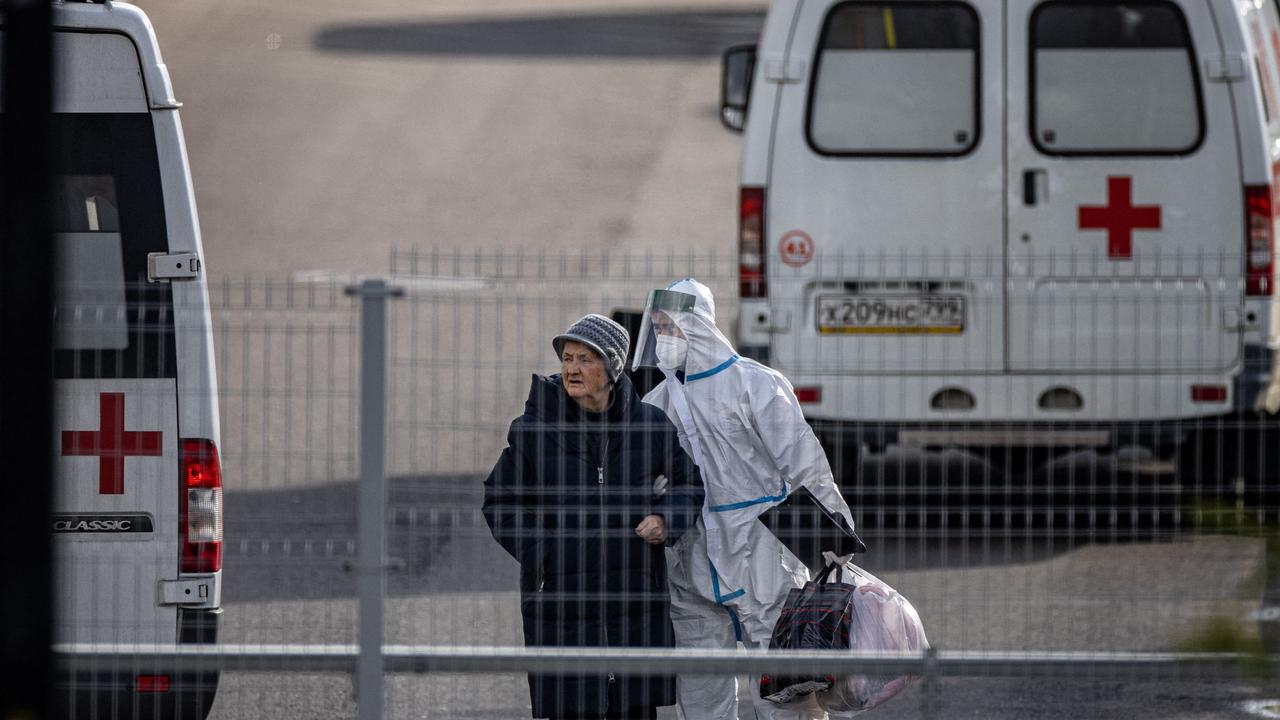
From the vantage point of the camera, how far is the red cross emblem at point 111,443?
4.82 m

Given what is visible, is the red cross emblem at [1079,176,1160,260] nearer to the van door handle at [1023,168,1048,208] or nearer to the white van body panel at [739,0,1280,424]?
the white van body panel at [739,0,1280,424]

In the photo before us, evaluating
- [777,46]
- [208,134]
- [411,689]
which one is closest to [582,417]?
[411,689]

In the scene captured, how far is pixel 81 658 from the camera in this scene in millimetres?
4137

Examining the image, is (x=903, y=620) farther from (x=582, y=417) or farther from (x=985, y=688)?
(x=985, y=688)

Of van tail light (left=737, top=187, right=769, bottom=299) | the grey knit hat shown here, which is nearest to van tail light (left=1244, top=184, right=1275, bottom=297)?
van tail light (left=737, top=187, right=769, bottom=299)

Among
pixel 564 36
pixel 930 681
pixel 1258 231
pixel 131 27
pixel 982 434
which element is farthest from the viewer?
pixel 564 36

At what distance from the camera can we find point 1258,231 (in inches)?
321

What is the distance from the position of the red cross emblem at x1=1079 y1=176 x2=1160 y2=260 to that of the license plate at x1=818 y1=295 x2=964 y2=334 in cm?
74

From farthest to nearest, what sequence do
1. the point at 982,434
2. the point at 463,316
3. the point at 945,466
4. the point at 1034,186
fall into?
the point at 463,316 < the point at 1034,186 < the point at 982,434 < the point at 945,466

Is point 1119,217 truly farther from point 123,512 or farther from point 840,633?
point 123,512

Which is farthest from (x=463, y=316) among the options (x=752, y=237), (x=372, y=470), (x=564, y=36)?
(x=564, y=36)

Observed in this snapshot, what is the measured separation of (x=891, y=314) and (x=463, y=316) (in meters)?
5.73

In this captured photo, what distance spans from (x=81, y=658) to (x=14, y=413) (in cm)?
179

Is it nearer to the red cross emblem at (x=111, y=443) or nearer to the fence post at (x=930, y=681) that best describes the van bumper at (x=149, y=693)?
the red cross emblem at (x=111, y=443)
